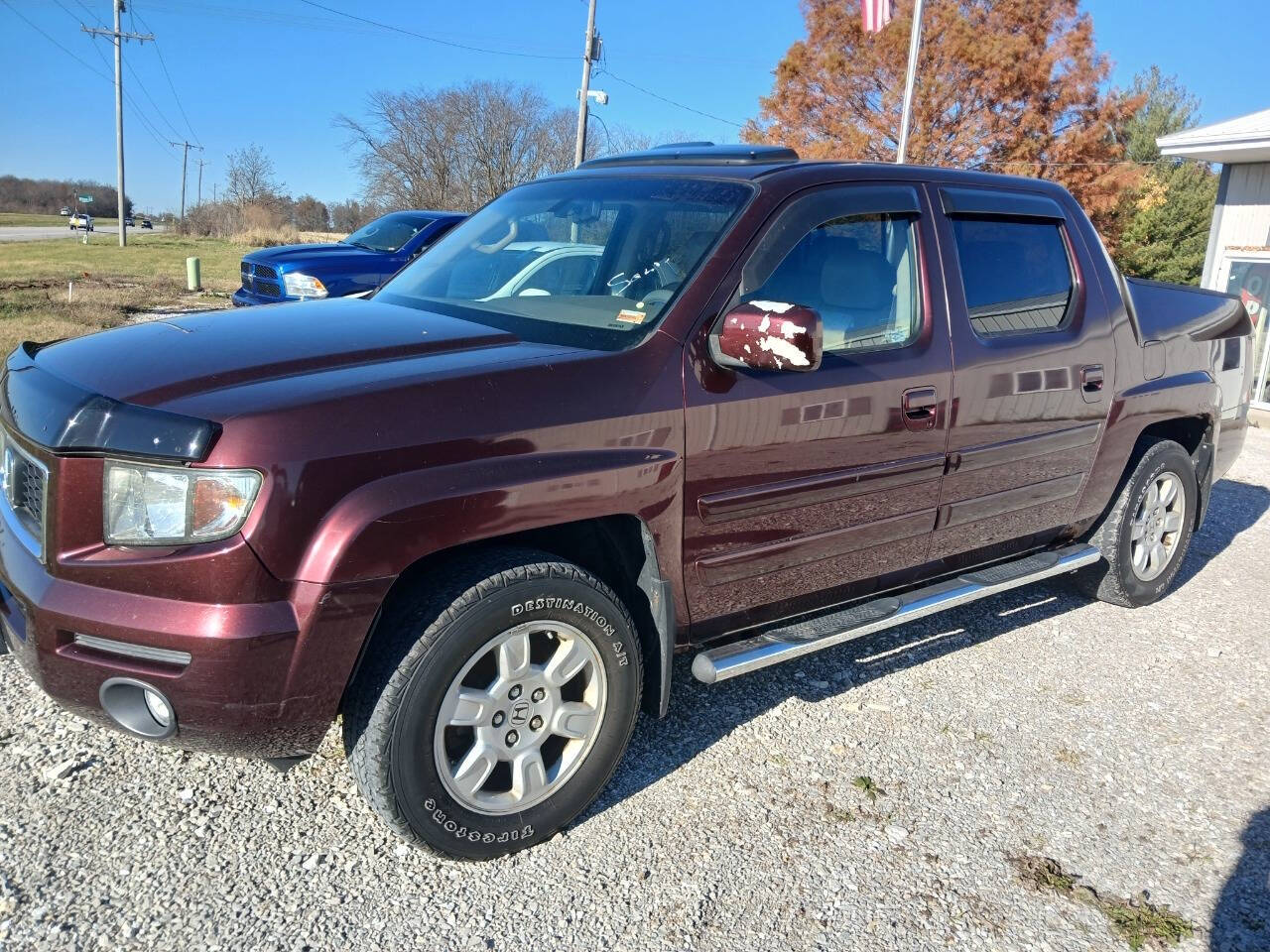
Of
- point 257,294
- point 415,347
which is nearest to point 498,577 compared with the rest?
point 415,347

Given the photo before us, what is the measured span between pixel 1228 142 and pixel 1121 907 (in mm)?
11104

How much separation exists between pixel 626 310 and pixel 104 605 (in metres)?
1.64

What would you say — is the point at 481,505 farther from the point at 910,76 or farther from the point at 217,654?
the point at 910,76

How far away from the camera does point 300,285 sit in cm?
1013

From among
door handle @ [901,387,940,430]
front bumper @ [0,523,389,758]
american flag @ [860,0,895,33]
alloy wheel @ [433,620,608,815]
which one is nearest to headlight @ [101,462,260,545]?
front bumper @ [0,523,389,758]

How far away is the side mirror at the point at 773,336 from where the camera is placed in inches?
105

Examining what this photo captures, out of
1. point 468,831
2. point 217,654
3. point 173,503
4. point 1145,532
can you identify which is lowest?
point 468,831

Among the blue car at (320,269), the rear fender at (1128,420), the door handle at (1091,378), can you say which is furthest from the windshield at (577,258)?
the blue car at (320,269)

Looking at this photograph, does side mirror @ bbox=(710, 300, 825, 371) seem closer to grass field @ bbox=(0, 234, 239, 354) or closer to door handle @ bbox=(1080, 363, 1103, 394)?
door handle @ bbox=(1080, 363, 1103, 394)

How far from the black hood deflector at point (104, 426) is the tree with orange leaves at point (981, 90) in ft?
71.7

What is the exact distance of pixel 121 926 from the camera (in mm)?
2342

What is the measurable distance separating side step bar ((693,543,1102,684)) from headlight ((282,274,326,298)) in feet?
26.4

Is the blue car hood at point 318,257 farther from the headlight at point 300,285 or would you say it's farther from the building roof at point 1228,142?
the building roof at point 1228,142

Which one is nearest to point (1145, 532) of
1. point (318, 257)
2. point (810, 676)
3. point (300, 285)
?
point (810, 676)
